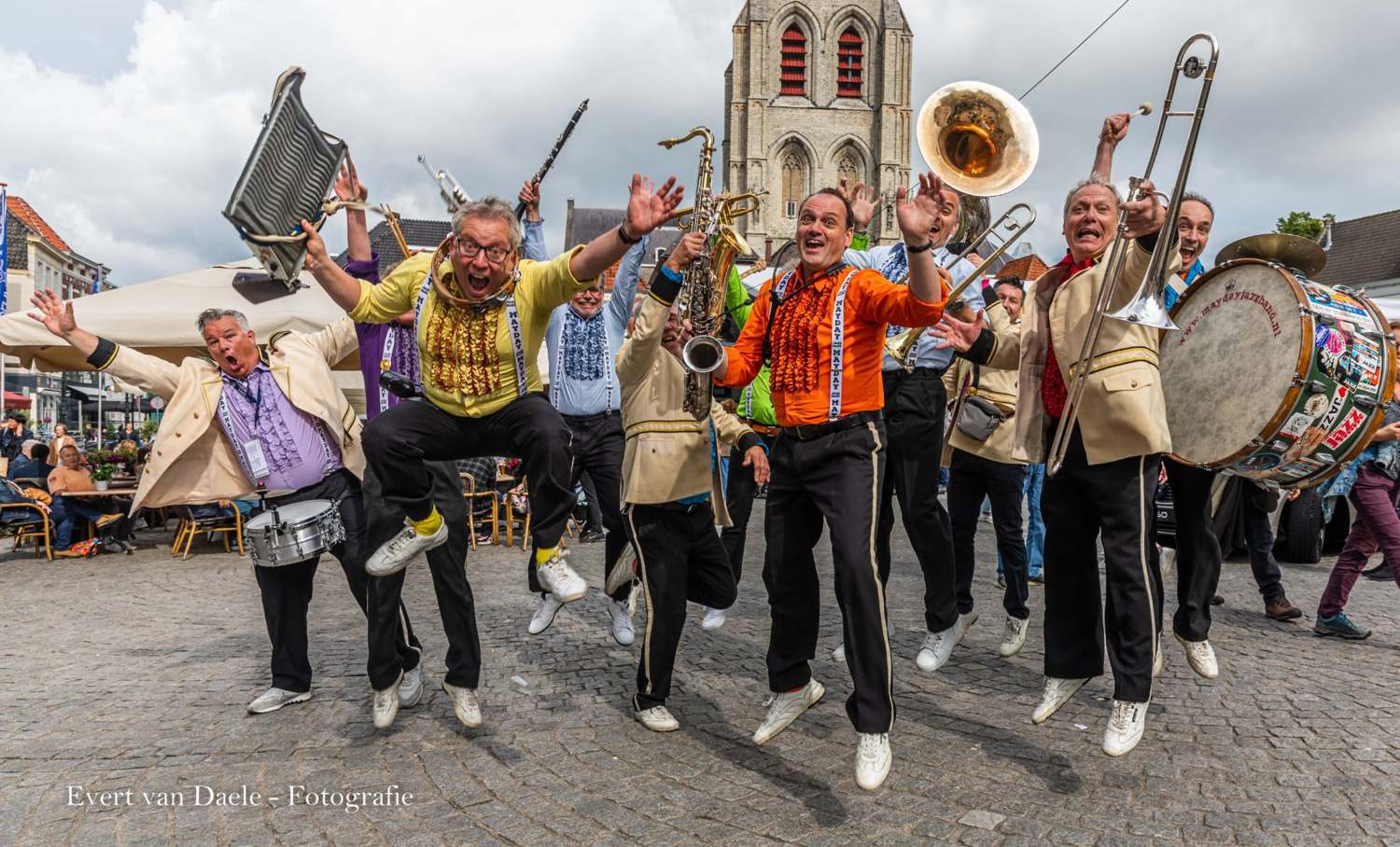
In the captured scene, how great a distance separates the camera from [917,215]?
3.26m

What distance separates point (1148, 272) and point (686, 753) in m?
2.63

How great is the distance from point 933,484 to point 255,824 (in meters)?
3.46

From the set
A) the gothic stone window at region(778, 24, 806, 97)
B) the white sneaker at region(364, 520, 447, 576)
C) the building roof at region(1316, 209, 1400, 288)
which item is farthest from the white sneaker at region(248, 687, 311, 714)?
the gothic stone window at region(778, 24, 806, 97)

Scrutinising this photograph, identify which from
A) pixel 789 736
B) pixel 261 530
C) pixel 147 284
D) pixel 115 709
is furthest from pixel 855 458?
pixel 147 284

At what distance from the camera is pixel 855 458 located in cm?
353

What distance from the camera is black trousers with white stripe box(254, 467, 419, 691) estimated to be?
457cm

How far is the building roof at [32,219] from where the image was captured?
5622cm

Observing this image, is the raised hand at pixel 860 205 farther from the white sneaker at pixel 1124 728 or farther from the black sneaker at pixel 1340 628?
the black sneaker at pixel 1340 628

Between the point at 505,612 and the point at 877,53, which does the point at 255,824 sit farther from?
the point at 877,53

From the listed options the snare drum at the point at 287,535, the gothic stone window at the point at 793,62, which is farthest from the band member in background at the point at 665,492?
the gothic stone window at the point at 793,62

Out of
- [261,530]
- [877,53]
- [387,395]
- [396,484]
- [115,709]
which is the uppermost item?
[877,53]

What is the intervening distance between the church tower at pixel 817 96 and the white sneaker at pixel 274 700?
6428 centimetres

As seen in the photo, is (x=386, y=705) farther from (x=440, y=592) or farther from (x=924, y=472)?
(x=924, y=472)

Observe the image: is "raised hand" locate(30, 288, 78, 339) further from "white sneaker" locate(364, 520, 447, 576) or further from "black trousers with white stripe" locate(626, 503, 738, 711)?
"black trousers with white stripe" locate(626, 503, 738, 711)
